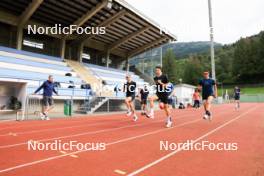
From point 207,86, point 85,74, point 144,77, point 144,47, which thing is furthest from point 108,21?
point 207,86

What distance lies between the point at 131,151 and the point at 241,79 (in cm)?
8899

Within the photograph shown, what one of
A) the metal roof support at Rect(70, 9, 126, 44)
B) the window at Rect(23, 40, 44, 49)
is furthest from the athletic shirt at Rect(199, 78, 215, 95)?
the window at Rect(23, 40, 44, 49)

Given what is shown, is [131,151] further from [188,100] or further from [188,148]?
[188,100]

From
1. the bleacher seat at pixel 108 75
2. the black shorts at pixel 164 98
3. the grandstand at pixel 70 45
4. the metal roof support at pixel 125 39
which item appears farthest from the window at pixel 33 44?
the black shorts at pixel 164 98

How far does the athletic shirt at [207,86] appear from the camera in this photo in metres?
10.3

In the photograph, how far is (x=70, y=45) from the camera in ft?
99.9

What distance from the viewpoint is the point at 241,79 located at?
85.2 metres

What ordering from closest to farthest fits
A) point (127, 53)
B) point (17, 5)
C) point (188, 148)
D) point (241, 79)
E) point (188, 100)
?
point (188, 148), point (17, 5), point (188, 100), point (127, 53), point (241, 79)

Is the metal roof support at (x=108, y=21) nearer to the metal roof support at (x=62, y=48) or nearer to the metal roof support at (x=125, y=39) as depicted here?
the metal roof support at (x=62, y=48)

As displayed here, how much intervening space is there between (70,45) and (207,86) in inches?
921

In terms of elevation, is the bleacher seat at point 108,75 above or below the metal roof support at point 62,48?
below

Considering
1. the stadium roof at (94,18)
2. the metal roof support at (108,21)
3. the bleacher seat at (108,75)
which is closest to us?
the stadium roof at (94,18)

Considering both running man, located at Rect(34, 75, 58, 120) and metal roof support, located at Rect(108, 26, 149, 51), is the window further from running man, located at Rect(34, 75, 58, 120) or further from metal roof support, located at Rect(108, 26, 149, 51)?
running man, located at Rect(34, 75, 58, 120)

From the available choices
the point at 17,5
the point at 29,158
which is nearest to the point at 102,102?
the point at 17,5
